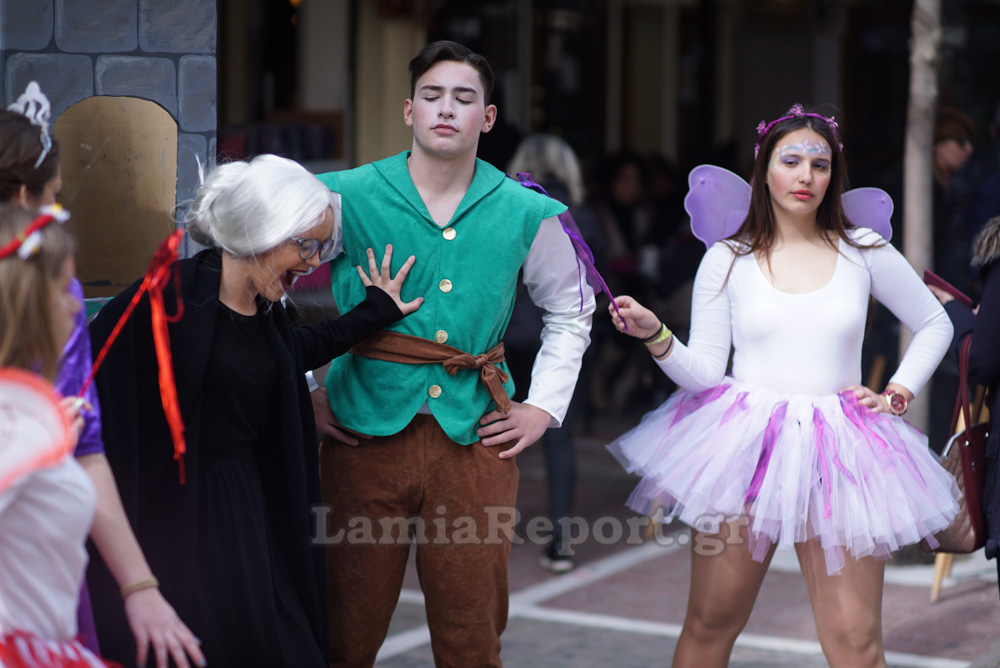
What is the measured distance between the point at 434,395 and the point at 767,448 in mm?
942

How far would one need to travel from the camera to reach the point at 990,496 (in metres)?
3.36

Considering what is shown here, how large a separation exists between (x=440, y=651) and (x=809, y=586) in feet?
3.37

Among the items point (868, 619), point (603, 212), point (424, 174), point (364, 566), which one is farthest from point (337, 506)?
point (603, 212)

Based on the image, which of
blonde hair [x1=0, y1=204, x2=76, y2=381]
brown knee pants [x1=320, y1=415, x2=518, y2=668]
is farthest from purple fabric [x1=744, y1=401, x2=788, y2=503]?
blonde hair [x1=0, y1=204, x2=76, y2=381]

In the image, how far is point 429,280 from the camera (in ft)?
9.99

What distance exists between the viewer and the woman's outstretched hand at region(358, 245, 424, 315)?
3002 millimetres

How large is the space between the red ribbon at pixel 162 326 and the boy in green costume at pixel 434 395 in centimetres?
63

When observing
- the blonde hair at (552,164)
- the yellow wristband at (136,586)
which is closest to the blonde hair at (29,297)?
the yellow wristband at (136,586)

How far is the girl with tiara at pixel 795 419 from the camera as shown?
310 centimetres

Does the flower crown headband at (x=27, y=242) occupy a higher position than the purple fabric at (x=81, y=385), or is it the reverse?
the flower crown headband at (x=27, y=242)

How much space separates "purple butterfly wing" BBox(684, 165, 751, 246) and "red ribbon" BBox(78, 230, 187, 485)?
1.67m

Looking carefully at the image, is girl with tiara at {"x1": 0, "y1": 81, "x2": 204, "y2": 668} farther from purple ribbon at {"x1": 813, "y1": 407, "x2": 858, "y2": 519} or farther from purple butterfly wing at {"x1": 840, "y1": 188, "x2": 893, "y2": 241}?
purple butterfly wing at {"x1": 840, "y1": 188, "x2": 893, "y2": 241}

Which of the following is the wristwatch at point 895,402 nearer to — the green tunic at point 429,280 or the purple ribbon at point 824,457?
the purple ribbon at point 824,457

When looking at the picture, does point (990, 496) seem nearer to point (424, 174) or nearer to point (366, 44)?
point (424, 174)
